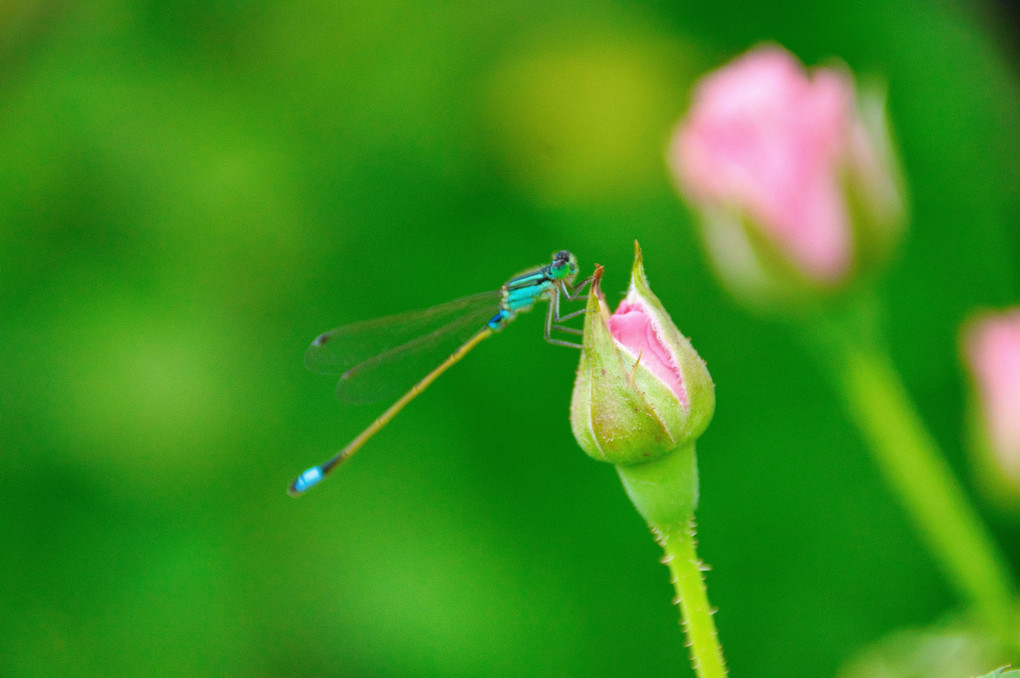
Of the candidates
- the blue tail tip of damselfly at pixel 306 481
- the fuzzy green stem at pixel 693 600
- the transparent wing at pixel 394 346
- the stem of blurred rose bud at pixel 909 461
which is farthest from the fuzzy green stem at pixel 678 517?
the transparent wing at pixel 394 346

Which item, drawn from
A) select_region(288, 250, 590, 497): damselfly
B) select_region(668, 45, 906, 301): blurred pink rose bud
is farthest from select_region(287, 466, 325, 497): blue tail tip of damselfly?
select_region(668, 45, 906, 301): blurred pink rose bud

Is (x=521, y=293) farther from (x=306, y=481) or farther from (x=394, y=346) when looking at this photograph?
(x=306, y=481)

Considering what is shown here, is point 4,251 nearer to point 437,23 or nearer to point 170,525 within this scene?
point 170,525

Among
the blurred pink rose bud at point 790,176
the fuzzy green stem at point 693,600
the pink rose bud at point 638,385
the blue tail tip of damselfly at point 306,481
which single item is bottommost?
the fuzzy green stem at point 693,600

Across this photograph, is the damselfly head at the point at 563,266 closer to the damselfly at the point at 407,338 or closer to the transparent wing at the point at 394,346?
the damselfly at the point at 407,338

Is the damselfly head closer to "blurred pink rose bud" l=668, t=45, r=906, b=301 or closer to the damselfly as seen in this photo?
the damselfly

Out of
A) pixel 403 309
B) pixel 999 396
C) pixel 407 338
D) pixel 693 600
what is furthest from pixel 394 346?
pixel 693 600
